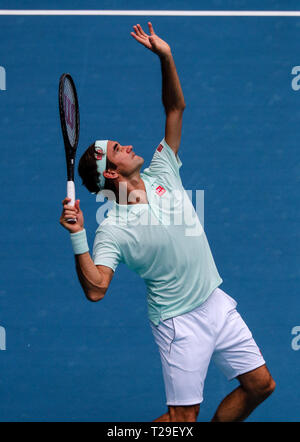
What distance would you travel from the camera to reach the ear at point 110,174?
12.8 feet

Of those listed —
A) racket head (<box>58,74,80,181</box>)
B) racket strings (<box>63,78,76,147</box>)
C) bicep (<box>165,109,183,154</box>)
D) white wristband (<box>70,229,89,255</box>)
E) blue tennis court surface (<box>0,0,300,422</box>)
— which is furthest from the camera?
blue tennis court surface (<box>0,0,300,422</box>)

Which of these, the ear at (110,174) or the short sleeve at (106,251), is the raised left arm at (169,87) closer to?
the ear at (110,174)

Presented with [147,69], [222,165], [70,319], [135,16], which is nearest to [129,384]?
[70,319]

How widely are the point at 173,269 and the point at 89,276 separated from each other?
0.51 meters

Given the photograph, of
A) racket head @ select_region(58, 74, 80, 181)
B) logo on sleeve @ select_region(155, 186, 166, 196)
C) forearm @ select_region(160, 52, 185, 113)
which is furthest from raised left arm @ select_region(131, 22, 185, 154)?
racket head @ select_region(58, 74, 80, 181)

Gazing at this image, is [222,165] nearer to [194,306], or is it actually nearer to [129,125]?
[129,125]

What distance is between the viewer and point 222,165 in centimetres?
556

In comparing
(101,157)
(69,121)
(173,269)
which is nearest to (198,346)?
(173,269)

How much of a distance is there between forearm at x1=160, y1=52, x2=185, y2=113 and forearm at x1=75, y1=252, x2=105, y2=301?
1.05 metres

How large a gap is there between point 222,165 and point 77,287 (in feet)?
4.78

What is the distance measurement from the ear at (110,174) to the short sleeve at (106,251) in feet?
0.99

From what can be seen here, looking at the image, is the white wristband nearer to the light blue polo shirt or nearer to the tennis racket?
the tennis racket

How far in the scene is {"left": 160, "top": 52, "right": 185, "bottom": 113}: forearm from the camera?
3.97m
